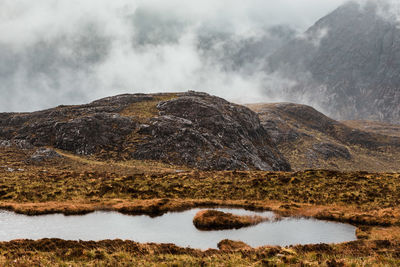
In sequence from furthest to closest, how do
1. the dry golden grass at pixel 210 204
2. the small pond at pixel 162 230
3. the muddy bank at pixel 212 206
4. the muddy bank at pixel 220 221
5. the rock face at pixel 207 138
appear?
the rock face at pixel 207 138 < the muddy bank at pixel 212 206 < the muddy bank at pixel 220 221 < the small pond at pixel 162 230 < the dry golden grass at pixel 210 204

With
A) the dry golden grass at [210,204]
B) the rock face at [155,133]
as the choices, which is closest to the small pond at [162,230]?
the dry golden grass at [210,204]

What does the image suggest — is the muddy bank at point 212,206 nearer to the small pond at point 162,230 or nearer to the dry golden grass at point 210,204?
the dry golden grass at point 210,204

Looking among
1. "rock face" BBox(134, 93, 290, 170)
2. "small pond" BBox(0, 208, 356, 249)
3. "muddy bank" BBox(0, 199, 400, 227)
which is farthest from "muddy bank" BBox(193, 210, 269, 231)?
"rock face" BBox(134, 93, 290, 170)

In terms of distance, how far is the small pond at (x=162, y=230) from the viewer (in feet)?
76.4

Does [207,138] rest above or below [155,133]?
below

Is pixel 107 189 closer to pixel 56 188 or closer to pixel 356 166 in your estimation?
pixel 56 188

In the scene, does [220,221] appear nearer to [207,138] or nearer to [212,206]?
[212,206]

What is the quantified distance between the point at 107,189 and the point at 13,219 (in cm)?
1317

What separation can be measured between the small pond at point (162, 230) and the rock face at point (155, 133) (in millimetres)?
55249

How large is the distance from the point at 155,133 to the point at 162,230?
71.0m

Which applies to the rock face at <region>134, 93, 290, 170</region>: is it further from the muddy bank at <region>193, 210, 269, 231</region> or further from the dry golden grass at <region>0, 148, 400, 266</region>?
the muddy bank at <region>193, 210, 269, 231</region>

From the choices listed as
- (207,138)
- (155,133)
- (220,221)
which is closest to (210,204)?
(220,221)

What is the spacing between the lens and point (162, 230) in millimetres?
25438

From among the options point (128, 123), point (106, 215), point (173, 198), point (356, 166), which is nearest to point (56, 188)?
point (106, 215)
